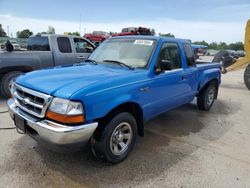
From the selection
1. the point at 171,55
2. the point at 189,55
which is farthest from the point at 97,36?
the point at 171,55

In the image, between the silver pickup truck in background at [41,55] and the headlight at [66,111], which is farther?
the silver pickup truck in background at [41,55]

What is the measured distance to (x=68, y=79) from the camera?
3.00 m

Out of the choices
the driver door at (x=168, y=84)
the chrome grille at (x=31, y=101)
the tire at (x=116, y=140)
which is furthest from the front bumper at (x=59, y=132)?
the driver door at (x=168, y=84)

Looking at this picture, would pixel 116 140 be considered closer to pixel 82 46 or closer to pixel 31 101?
pixel 31 101

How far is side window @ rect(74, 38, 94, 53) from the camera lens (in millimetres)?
7733

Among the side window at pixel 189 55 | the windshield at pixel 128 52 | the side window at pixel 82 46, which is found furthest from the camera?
the side window at pixel 82 46

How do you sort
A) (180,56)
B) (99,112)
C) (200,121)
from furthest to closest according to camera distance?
1. (200,121)
2. (180,56)
3. (99,112)

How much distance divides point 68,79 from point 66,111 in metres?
0.60

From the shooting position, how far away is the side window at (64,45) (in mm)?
7285

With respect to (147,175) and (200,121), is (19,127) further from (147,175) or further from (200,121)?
(200,121)

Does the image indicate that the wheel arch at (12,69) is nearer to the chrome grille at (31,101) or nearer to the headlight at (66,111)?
the chrome grille at (31,101)

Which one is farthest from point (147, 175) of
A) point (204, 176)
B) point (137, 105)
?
point (137, 105)

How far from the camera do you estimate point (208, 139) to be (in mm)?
4324

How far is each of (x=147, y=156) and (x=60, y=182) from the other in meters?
1.38
